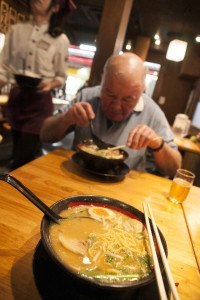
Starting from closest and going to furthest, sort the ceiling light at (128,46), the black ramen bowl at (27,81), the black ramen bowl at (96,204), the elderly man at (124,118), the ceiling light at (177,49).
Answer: the black ramen bowl at (96,204) < the elderly man at (124,118) < the black ramen bowl at (27,81) < the ceiling light at (177,49) < the ceiling light at (128,46)

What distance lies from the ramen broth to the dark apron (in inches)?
87.3

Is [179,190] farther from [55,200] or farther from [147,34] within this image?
[147,34]

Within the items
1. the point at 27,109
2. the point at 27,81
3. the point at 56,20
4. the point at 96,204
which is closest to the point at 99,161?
the point at 96,204

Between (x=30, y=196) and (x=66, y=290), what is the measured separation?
253 mm

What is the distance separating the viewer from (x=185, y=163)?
165 inches

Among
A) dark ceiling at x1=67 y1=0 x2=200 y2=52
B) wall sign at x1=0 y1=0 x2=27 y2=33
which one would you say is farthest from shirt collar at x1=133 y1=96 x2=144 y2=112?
dark ceiling at x1=67 y1=0 x2=200 y2=52

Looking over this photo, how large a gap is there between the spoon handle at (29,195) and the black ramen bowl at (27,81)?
200cm

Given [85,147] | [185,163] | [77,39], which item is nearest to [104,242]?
[85,147]

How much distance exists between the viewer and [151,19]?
6.69 metres

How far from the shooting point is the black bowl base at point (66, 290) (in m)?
0.58

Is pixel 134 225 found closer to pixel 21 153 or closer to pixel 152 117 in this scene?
pixel 152 117

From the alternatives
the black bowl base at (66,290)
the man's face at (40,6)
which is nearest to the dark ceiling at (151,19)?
the man's face at (40,6)

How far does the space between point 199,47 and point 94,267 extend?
799 centimetres

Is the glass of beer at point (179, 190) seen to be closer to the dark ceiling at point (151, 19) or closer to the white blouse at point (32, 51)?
the white blouse at point (32, 51)
